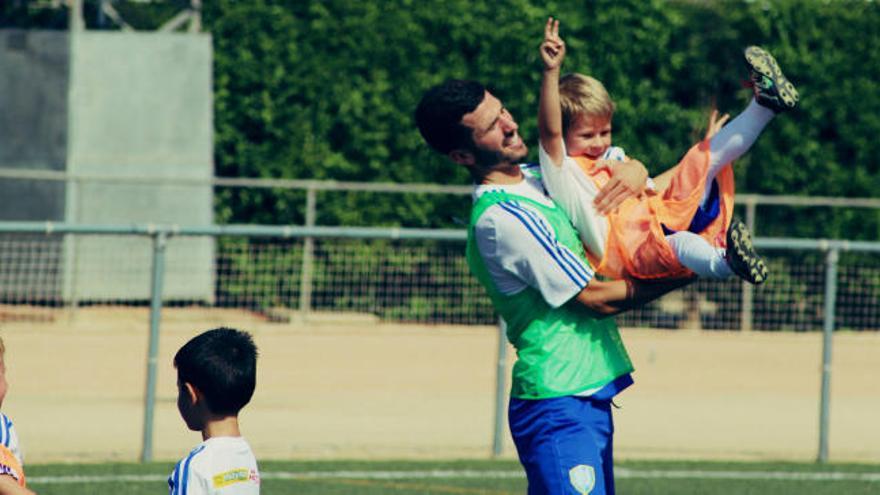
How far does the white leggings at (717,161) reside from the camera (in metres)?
5.18

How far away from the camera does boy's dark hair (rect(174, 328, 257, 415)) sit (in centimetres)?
475

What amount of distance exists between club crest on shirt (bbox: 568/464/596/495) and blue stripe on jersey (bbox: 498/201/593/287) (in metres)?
0.57

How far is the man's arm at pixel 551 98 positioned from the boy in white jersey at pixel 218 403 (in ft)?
3.73

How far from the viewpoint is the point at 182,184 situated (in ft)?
59.3

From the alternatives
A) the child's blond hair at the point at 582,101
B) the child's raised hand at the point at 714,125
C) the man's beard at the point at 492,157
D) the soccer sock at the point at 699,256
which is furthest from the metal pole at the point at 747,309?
the man's beard at the point at 492,157

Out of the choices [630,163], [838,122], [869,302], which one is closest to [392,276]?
[869,302]

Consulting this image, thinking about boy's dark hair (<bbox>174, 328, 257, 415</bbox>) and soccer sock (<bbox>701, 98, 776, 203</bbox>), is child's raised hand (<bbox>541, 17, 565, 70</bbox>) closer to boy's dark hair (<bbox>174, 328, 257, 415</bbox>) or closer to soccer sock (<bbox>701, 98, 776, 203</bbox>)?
soccer sock (<bbox>701, 98, 776, 203</bbox>)

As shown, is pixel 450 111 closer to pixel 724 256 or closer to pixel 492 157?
pixel 492 157

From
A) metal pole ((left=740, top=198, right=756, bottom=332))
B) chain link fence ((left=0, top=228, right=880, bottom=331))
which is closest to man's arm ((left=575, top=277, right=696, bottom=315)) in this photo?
chain link fence ((left=0, top=228, right=880, bottom=331))

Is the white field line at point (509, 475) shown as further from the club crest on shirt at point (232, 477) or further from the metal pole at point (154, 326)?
the club crest on shirt at point (232, 477)

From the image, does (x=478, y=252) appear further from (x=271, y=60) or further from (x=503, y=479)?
(x=271, y=60)

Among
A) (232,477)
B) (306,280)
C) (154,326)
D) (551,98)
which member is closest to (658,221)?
(551,98)

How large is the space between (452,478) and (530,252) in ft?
17.1

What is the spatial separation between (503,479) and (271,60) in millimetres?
10081
